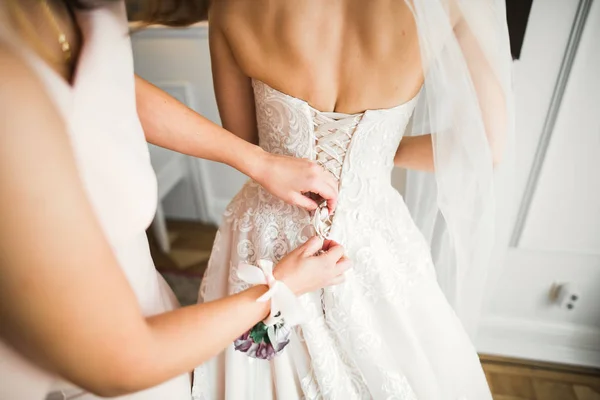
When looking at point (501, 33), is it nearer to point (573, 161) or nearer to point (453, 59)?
point (453, 59)

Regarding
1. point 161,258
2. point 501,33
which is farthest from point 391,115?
point 161,258

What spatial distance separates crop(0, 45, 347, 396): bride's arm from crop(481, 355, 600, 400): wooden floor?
1308 millimetres

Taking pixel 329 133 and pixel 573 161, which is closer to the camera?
pixel 329 133

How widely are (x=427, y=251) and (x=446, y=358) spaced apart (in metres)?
0.20

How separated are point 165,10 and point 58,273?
331 mm

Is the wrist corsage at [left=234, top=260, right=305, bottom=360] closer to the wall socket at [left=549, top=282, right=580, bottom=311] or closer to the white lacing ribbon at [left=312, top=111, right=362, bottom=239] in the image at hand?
the white lacing ribbon at [left=312, top=111, right=362, bottom=239]

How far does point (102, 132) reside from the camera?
403 mm

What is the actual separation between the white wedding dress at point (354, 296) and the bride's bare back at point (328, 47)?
3 centimetres

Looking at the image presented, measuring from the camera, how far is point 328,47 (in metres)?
0.59

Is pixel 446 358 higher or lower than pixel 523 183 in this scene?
lower

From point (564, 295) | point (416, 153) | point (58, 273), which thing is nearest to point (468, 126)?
point (416, 153)

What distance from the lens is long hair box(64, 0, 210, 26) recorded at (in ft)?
1.46

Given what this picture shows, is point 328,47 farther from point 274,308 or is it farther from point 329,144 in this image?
point 274,308

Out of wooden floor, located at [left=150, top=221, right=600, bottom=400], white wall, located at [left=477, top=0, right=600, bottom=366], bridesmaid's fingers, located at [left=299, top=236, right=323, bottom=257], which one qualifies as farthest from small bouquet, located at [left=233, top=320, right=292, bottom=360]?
wooden floor, located at [left=150, top=221, right=600, bottom=400]
